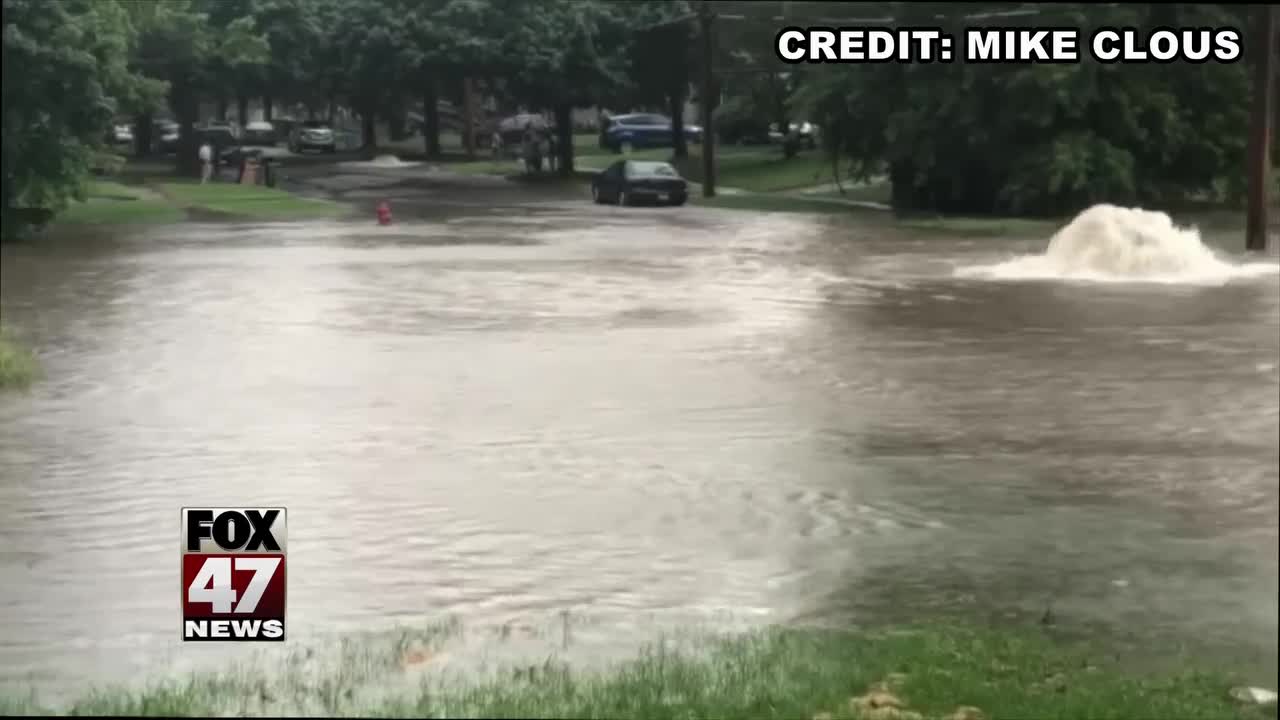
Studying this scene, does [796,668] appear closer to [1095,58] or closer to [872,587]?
[872,587]

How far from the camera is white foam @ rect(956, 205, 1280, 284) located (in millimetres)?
4102

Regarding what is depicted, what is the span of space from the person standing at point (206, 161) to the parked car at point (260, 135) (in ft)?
0.43

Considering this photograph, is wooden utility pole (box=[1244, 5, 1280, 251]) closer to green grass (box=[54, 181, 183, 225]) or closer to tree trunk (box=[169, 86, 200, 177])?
tree trunk (box=[169, 86, 200, 177])

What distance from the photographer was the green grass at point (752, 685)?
3.84 m

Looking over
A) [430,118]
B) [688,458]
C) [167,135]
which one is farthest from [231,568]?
[688,458]

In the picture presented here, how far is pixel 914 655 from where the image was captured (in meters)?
4.69

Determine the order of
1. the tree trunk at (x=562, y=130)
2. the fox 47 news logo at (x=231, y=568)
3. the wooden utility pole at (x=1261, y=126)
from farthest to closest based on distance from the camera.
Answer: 1. the tree trunk at (x=562, y=130)
2. the fox 47 news logo at (x=231, y=568)
3. the wooden utility pole at (x=1261, y=126)

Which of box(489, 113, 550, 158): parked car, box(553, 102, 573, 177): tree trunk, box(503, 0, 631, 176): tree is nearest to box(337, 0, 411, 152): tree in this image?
box(503, 0, 631, 176): tree

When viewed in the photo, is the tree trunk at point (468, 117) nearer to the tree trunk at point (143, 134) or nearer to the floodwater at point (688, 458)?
the tree trunk at point (143, 134)

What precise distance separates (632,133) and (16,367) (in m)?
35.9

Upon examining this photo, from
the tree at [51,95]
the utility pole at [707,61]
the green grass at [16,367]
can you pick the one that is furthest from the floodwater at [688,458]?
the tree at [51,95]

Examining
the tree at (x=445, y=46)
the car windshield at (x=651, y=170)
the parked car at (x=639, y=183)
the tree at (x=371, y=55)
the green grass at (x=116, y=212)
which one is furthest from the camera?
the car windshield at (x=651, y=170)

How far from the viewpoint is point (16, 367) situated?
13828 mm

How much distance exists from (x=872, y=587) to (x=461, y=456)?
4.51 meters
